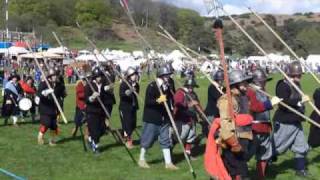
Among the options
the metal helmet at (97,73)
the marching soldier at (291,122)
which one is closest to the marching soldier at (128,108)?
the metal helmet at (97,73)

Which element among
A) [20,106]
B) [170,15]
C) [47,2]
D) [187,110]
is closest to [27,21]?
[47,2]

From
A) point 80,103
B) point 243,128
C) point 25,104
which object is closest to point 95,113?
point 80,103

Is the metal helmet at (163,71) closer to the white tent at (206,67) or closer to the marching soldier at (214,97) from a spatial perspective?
the marching soldier at (214,97)

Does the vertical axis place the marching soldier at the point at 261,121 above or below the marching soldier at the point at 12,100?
above

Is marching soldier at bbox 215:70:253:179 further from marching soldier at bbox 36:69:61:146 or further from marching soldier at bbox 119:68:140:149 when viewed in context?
marching soldier at bbox 36:69:61:146

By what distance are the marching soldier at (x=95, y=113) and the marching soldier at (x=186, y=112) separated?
2010mm

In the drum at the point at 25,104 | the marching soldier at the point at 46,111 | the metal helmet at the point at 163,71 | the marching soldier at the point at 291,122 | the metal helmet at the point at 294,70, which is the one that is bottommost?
the drum at the point at 25,104

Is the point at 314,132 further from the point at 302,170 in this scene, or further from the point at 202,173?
the point at 202,173

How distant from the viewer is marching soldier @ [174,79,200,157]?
1279 centimetres

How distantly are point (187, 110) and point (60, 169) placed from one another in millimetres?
2888

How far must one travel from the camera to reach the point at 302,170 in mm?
11203

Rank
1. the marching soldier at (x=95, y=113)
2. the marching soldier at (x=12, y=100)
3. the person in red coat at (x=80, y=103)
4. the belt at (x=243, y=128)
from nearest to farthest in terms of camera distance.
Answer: the belt at (x=243, y=128) < the marching soldier at (x=95, y=113) < the person in red coat at (x=80, y=103) < the marching soldier at (x=12, y=100)

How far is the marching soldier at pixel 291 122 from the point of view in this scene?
1068 centimetres

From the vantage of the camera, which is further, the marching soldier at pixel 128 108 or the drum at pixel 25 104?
the drum at pixel 25 104
